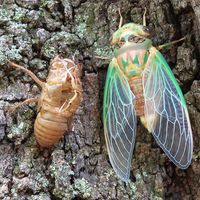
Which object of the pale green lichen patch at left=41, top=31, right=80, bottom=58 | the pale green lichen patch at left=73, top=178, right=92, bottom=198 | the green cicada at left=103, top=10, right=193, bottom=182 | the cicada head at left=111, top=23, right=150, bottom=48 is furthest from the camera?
the cicada head at left=111, top=23, right=150, bottom=48

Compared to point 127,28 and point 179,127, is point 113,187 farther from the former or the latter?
point 127,28

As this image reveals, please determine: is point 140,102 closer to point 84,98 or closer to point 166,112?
point 166,112

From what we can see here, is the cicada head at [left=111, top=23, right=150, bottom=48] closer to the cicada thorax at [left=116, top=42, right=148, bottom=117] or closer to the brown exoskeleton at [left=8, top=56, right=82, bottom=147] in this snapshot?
the cicada thorax at [left=116, top=42, right=148, bottom=117]

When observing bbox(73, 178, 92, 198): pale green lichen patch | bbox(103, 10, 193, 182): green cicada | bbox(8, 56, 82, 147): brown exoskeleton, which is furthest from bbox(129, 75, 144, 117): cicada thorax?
bbox(73, 178, 92, 198): pale green lichen patch

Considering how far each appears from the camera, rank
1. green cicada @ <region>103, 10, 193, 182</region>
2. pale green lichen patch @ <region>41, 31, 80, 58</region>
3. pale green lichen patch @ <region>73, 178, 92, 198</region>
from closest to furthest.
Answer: pale green lichen patch @ <region>73, 178, 92, 198</region> < green cicada @ <region>103, 10, 193, 182</region> < pale green lichen patch @ <region>41, 31, 80, 58</region>

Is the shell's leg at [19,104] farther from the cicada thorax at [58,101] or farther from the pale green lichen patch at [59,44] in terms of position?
the pale green lichen patch at [59,44]

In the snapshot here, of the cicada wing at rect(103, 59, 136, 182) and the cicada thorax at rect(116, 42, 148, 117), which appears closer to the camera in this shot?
the cicada wing at rect(103, 59, 136, 182)

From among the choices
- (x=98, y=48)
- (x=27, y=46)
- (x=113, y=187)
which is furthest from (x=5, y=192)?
(x=98, y=48)
